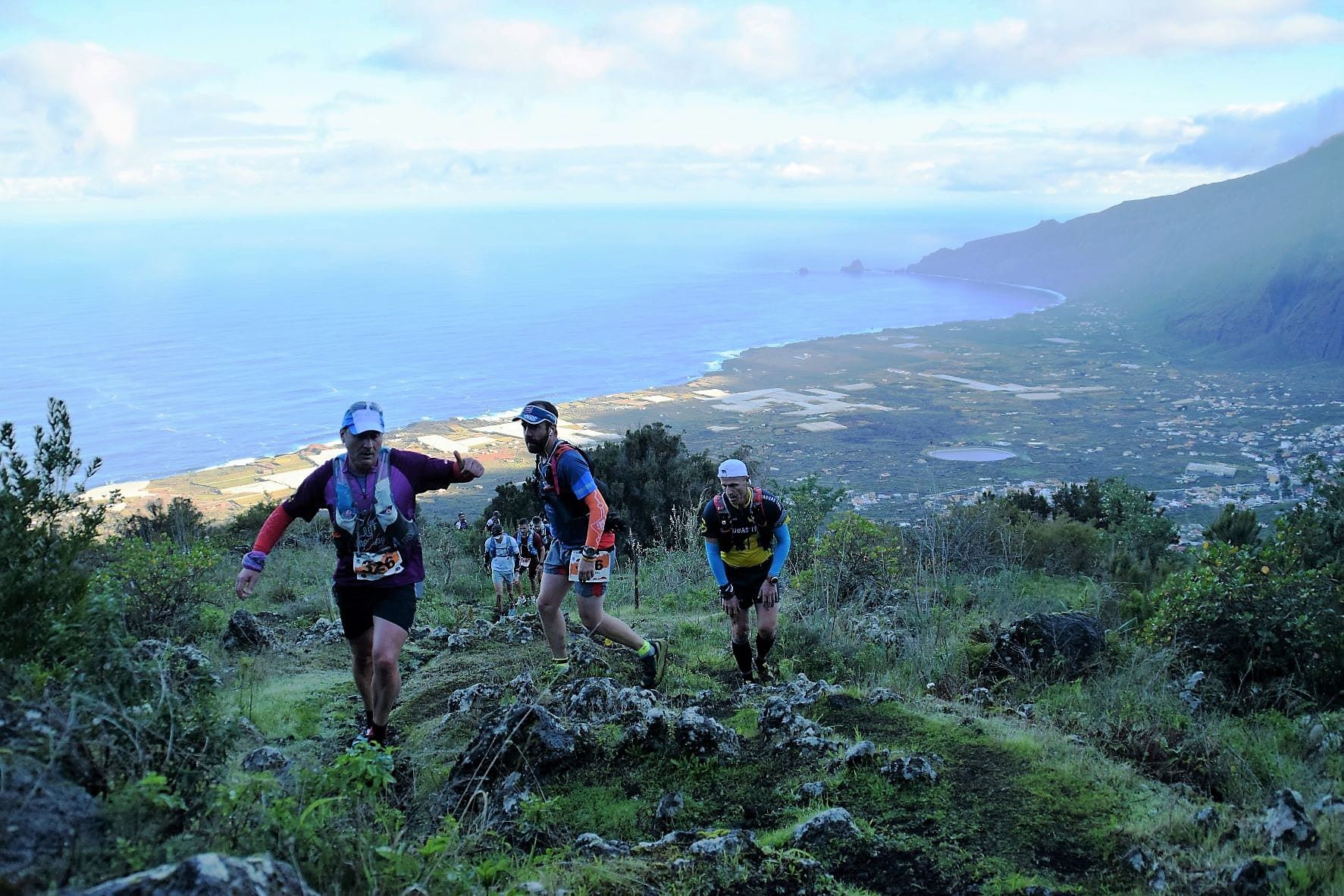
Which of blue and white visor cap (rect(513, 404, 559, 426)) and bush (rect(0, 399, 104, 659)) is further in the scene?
blue and white visor cap (rect(513, 404, 559, 426))

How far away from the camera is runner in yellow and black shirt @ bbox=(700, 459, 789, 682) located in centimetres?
687

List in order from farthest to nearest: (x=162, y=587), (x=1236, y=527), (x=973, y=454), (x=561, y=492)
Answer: (x=973, y=454) < (x=1236, y=527) < (x=162, y=587) < (x=561, y=492)

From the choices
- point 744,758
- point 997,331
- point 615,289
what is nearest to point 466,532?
point 744,758

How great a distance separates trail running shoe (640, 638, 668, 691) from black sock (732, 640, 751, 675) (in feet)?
1.88

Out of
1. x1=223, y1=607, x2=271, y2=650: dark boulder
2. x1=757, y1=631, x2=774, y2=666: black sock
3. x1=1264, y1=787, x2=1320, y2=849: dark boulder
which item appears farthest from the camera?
x1=223, y1=607, x2=271, y2=650: dark boulder

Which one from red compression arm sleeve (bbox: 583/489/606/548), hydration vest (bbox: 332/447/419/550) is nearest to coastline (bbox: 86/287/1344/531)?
red compression arm sleeve (bbox: 583/489/606/548)

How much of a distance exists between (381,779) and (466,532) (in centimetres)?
1635

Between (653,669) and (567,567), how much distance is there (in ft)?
3.26

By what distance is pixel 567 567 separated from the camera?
6.87 meters

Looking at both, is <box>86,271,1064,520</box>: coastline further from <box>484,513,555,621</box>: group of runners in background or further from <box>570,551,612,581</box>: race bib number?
<box>570,551,612,581</box>: race bib number

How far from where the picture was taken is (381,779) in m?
3.81

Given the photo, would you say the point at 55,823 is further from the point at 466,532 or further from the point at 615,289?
the point at 615,289

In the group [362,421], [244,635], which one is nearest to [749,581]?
[362,421]

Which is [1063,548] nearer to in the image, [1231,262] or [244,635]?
[244,635]
